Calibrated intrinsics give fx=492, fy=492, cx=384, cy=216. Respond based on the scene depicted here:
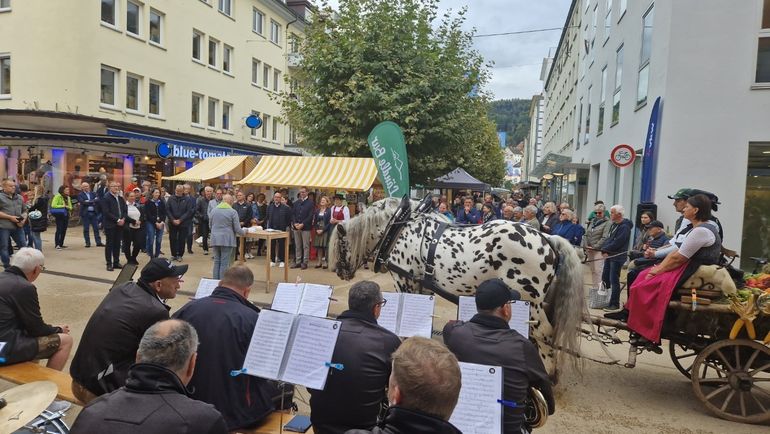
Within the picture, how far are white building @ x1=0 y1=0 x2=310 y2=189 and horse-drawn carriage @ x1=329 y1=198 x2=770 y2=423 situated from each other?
12482 mm

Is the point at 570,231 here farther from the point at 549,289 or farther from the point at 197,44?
the point at 197,44

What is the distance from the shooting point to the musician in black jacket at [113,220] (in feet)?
35.0

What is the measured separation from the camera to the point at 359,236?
6.25 m

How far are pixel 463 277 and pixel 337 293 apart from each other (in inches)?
187

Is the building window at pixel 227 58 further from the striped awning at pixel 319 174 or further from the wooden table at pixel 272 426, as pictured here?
the wooden table at pixel 272 426

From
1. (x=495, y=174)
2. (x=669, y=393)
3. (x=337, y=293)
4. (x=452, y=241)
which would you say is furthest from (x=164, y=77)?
(x=495, y=174)

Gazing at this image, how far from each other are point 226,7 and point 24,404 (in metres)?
28.4

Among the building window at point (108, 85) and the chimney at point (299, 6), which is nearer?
the building window at point (108, 85)

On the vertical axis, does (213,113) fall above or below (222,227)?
above

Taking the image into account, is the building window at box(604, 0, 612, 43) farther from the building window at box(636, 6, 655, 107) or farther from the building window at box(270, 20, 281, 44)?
the building window at box(270, 20, 281, 44)

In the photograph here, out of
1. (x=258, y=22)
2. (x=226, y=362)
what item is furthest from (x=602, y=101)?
(x=258, y=22)

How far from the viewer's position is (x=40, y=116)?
17.5 metres

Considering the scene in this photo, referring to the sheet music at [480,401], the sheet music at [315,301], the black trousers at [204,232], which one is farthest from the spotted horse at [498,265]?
the black trousers at [204,232]

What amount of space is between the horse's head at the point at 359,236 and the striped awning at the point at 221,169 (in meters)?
10.3
